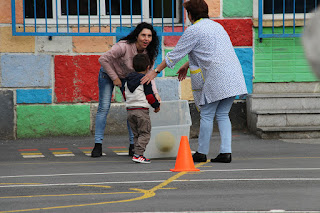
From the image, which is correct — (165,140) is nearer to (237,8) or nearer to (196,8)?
(196,8)

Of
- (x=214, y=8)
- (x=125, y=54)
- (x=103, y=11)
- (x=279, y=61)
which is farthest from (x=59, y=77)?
(x=279, y=61)

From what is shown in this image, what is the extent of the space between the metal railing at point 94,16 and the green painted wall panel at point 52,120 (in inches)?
43.2

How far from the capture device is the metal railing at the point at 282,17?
1005cm

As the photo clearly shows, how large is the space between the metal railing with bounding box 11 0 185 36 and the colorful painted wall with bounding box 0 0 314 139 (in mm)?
101

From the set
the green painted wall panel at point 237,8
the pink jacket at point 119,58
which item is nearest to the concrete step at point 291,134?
the green painted wall panel at point 237,8

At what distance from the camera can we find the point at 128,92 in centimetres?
733

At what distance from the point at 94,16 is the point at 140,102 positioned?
318 cm

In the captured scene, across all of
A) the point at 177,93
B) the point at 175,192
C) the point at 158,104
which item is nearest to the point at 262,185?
the point at 175,192

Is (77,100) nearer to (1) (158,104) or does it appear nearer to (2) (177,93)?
(2) (177,93)

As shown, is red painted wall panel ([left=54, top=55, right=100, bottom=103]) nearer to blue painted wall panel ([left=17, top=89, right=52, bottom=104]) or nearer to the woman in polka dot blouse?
blue painted wall panel ([left=17, top=89, right=52, bottom=104])

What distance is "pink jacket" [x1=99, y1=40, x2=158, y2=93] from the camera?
7.70 metres

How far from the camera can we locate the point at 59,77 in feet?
32.3

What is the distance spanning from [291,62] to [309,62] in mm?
7731

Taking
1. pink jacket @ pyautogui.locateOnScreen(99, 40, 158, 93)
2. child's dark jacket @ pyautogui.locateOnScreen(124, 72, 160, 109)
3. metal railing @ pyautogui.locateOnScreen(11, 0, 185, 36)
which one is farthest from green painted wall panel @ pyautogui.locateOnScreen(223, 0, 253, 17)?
child's dark jacket @ pyautogui.locateOnScreen(124, 72, 160, 109)
